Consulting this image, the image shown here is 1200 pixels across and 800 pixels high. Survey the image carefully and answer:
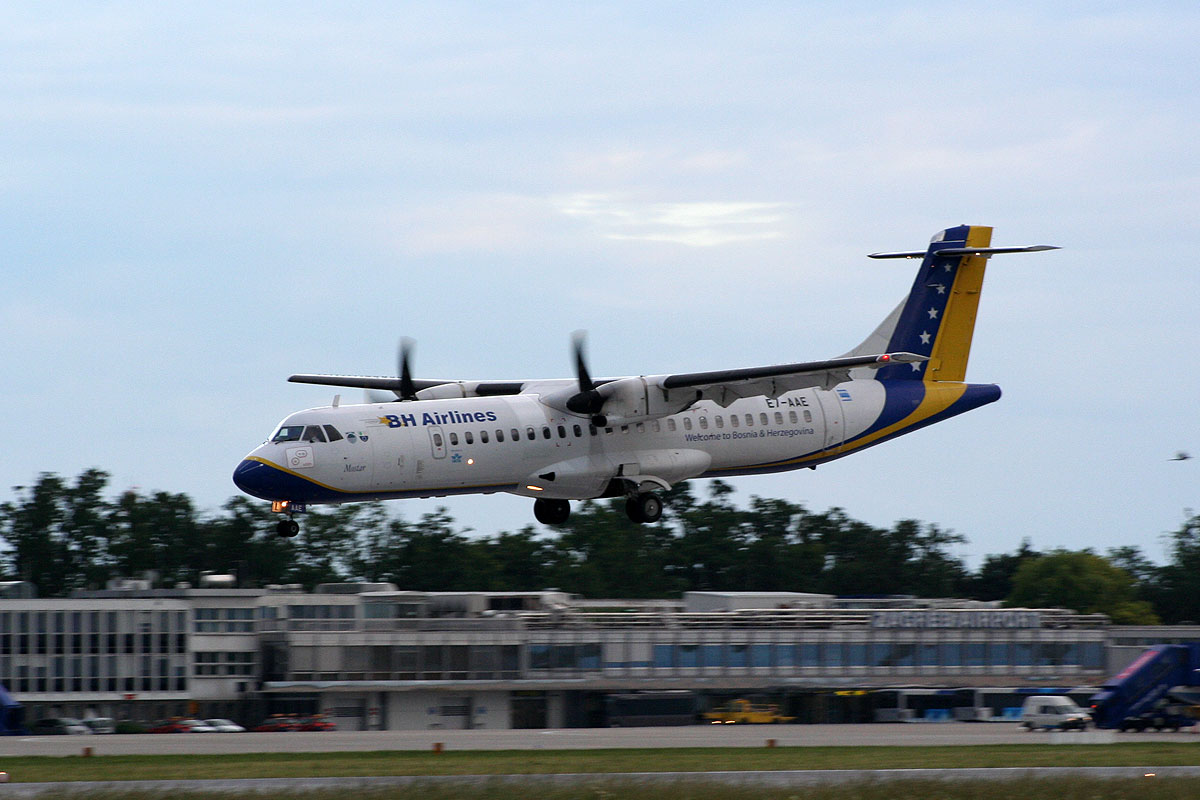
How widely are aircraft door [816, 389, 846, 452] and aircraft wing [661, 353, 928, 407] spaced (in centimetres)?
244

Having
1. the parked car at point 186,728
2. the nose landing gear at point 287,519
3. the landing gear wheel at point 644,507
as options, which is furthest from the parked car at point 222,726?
the landing gear wheel at point 644,507

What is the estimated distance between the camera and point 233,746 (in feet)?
120

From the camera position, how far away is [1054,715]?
4234 centimetres

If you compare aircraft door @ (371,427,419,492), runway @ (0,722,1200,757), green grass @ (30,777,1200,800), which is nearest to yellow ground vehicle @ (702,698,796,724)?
runway @ (0,722,1200,757)

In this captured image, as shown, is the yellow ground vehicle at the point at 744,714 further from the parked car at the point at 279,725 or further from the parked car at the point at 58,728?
the parked car at the point at 58,728

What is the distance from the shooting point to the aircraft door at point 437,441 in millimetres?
35125

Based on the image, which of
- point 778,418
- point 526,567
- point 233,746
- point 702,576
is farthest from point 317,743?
point 702,576

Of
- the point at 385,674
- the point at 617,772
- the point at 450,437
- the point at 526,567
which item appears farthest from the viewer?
the point at 526,567

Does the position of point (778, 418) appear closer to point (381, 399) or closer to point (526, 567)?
point (381, 399)

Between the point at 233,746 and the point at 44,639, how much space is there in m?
28.7

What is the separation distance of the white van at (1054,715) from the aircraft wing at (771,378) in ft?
39.7

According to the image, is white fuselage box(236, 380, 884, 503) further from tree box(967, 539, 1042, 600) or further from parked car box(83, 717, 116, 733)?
tree box(967, 539, 1042, 600)

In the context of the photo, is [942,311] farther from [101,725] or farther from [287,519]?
[101,725]

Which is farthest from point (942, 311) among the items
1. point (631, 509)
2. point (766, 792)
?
point (766, 792)
